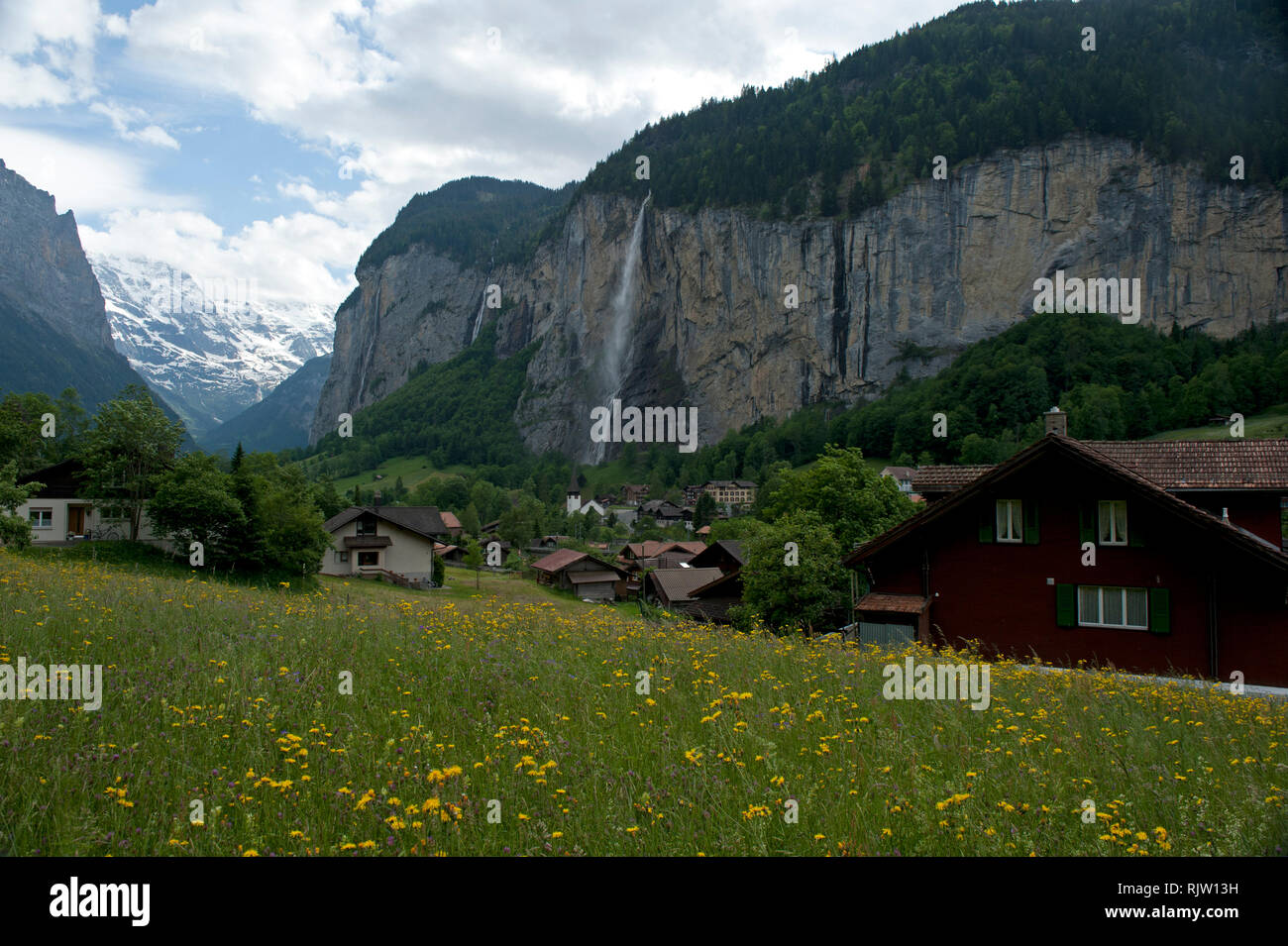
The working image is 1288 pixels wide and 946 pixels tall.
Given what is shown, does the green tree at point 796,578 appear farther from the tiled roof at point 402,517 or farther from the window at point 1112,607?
the tiled roof at point 402,517

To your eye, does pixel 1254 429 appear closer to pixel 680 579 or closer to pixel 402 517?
pixel 680 579

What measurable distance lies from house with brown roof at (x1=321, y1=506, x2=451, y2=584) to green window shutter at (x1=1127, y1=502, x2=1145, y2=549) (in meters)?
48.6

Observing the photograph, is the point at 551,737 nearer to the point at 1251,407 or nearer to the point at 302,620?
the point at 302,620

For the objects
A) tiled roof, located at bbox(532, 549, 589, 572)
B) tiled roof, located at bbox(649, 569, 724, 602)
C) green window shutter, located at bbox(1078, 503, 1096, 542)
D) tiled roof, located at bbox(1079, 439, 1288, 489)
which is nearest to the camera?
green window shutter, located at bbox(1078, 503, 1096, 542)

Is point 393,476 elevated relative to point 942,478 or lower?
elevated

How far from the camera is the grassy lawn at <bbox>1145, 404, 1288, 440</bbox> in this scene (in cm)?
8576

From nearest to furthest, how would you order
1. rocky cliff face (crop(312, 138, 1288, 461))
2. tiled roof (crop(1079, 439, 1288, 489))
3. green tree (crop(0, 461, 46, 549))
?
tiled roof (crop(1079, 439, 1288, 489)) < green tree (crop(0, 461, 46, 549)) < rocky cliff face (crop(312, 138, 1288, 461))

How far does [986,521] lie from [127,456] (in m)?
38.9

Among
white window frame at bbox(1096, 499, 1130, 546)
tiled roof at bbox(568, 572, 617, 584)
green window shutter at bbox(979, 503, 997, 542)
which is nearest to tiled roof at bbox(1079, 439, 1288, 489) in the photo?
white window frame at bbox(1096, 499, 1130, 546)

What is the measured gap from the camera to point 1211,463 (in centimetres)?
2119

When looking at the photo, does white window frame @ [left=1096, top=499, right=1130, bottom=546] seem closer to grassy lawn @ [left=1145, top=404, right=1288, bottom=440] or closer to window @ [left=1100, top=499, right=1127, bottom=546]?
window @ [left=1100, top=499, right=1127, bottom=546]

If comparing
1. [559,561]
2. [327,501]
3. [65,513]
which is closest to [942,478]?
[65,513]

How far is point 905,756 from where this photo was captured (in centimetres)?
595
